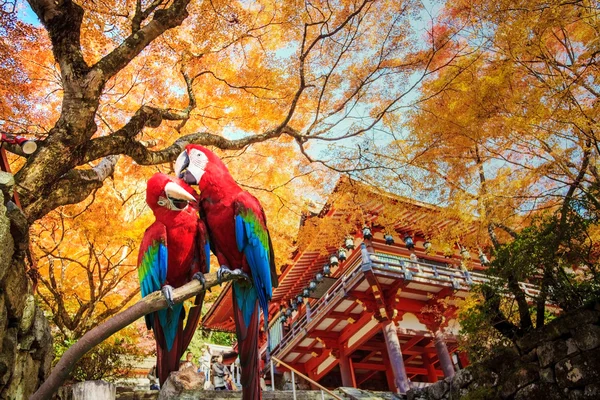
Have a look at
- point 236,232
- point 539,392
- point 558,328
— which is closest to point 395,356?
point 539,392

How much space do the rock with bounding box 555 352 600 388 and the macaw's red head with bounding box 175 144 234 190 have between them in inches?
217

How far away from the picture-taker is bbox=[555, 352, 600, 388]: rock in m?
5.43

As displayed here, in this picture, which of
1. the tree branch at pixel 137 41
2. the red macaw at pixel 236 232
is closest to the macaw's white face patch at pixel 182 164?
the red macaw at pixel 236 232

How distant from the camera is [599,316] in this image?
559cm

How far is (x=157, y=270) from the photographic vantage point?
10.8 feet

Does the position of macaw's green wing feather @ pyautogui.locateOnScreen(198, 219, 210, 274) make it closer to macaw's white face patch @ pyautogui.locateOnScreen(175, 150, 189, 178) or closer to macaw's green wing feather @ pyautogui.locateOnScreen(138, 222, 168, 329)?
macaw's green wing feather @ pyautogui.locateOnScreen(138, 222, 168, 329)

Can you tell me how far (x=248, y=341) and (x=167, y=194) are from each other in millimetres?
1357

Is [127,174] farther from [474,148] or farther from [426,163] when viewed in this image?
[474,148]

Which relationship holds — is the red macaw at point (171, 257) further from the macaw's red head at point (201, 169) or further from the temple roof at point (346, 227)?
the temple roof at point (346, 227)

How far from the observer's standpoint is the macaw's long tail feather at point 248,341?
2875mm

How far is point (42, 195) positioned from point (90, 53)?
18.3 ft

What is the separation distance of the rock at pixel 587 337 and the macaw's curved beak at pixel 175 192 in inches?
227

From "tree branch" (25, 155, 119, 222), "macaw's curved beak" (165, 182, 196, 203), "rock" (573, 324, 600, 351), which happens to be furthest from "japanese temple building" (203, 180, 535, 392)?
"macaw's curved beak" (165, 182, 196, 203)

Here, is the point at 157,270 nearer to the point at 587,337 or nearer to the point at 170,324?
the point at 170,324
